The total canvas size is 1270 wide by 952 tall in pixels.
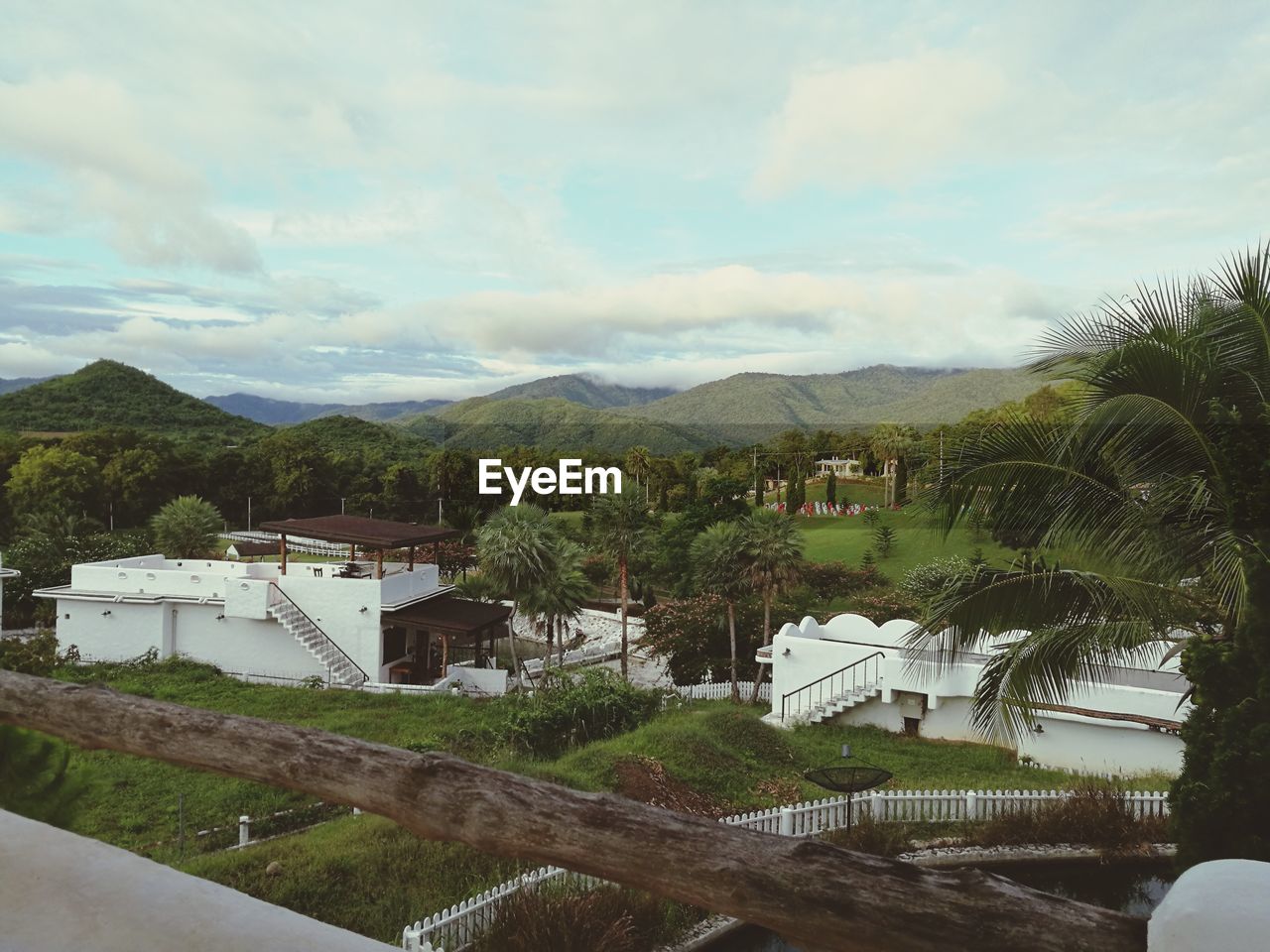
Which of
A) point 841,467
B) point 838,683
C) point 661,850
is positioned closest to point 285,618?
point 838,683

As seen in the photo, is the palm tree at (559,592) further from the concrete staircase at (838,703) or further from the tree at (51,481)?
the tree at (51,481)

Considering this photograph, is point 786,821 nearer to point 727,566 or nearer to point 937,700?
point 937,700

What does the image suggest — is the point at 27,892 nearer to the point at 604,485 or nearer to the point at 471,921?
the point at 471,921

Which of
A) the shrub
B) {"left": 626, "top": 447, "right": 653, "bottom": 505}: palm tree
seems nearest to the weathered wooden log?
the shrub

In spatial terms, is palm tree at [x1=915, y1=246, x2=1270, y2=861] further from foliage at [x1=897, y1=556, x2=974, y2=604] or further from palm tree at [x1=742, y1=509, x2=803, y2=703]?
foliage at [x1=897, y1=556, x2=974, y2=604]

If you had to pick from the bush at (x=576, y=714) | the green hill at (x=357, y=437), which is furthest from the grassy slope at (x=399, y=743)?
the green hill at (x=357, y=437)
